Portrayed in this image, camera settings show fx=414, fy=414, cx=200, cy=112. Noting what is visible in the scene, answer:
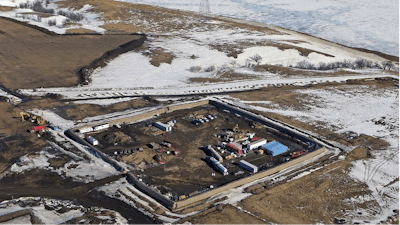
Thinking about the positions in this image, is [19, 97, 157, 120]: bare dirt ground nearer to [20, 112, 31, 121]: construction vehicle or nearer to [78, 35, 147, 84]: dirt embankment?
[20, 112, 31, 121]: construction vehicle

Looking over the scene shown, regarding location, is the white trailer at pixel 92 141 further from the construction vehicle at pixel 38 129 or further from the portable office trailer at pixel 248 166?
the portable office trailer at pixel 248 166

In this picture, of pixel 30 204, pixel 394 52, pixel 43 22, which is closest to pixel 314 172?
pixel 30 204

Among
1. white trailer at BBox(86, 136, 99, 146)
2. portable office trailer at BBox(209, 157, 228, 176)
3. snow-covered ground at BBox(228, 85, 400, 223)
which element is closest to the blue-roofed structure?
portable office trailer at BBox(209, 157, 228, 176)

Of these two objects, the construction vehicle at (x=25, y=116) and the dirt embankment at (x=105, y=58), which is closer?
the construction vehicle at (x=25, y=116)

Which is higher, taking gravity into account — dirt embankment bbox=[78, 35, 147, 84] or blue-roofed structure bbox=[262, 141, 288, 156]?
dirt embankment bbox=[78, 35, 147, 84]

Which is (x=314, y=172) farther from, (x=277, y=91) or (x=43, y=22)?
(x=43, y=22)

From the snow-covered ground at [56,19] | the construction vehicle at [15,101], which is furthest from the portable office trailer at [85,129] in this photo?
the snow-covered ground at [56,19]
